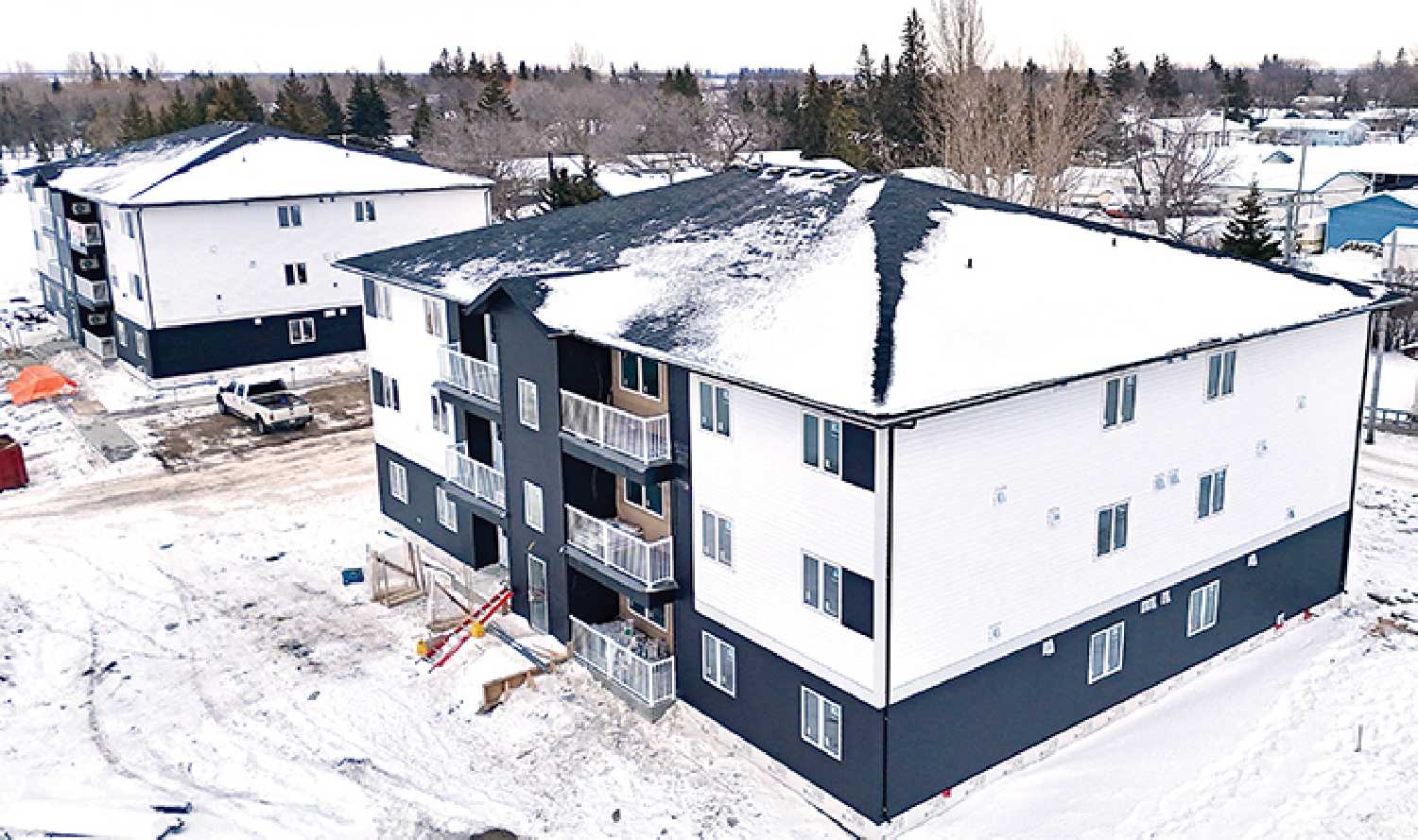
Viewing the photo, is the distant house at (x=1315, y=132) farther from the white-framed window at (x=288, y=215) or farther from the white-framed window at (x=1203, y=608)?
the white-framed window at (x=1203, y=608)

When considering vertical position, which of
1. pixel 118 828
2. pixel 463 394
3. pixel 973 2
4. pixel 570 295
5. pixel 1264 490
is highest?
pixel 973 2

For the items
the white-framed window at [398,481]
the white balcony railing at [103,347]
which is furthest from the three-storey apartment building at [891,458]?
the white balcony railing at [103,347]

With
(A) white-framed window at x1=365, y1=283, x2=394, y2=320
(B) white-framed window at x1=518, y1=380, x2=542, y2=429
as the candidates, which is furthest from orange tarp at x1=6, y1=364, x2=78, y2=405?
(B) white-framed window at x1=518, y1=380, x2=542, y2=429

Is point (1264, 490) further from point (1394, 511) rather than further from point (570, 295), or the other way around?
point (570, 295)

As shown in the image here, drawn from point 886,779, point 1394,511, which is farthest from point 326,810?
point 1394,511

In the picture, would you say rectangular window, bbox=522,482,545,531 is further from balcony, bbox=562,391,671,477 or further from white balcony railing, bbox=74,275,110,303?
white balcony railing, bbox=74,275,110,303

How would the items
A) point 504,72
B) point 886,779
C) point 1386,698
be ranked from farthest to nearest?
point 504,72 < point 1386,698 < point 886,779
